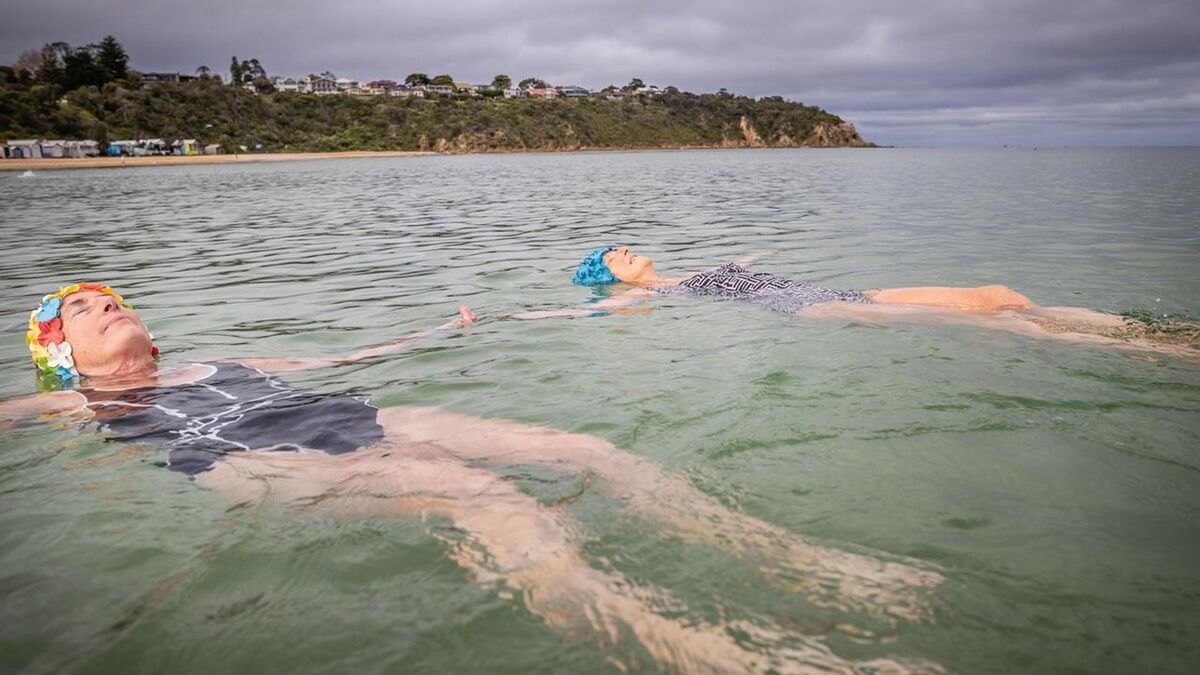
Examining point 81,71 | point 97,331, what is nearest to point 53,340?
point 97,331

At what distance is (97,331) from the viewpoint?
503 centimetres

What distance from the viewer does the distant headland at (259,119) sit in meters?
77.8

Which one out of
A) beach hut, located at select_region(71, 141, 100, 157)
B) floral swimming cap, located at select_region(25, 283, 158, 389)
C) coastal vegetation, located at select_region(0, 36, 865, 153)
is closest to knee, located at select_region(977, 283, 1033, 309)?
floral swimming cap, located at select_region(25, 283, 158, 389)

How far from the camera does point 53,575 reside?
9.78ft

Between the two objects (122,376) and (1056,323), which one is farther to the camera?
(1056,323)

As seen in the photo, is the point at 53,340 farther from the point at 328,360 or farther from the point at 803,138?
the point at 803,138

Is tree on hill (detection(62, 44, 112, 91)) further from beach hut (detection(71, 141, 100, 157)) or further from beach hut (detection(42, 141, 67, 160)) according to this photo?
beach hut (detection(42, 141, 67, 160))

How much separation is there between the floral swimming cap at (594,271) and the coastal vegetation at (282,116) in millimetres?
91072

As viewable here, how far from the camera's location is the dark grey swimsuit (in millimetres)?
4094

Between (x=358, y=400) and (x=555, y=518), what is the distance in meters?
2.29

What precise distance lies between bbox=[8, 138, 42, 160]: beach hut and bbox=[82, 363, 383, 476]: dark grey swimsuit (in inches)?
3374

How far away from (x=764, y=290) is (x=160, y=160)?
87601 millimetres

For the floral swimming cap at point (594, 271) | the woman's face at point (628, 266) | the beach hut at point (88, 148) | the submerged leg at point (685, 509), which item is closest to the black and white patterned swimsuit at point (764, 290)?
the woman's face at point (628, 266)

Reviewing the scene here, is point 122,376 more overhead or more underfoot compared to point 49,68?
more underfoot
